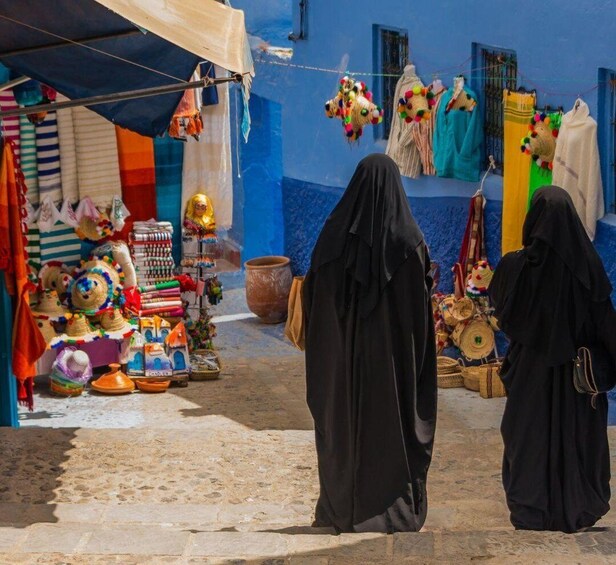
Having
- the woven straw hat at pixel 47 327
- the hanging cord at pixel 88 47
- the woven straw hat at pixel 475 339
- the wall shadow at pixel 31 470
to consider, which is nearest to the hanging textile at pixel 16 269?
the wall shadow at pixel 31 470

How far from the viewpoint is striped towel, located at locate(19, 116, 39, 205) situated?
30.9 feet

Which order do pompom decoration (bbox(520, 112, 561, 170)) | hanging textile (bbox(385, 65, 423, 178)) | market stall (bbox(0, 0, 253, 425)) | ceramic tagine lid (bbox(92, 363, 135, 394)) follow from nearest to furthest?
market stall (bbox(0, 0, 253, 425))
pompom decoration (bbox(520, 112, 561, 170))
ceramic tagine lid (bbox(92, 363, 135, 394))
hanging textile (bbox(385, 65, 423, 178))

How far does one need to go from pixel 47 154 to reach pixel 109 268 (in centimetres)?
96

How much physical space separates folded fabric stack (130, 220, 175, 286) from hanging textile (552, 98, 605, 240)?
3.31 meters

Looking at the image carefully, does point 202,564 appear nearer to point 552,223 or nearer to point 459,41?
point 552,223

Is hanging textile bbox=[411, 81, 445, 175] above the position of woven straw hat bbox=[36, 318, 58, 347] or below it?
above

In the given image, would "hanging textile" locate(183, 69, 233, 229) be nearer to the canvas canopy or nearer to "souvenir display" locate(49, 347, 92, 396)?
"souvenir display" locate(49, 347, 92, 396)

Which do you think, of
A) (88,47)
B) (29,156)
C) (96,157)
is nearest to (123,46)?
(88,47)

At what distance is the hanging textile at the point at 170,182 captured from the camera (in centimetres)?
1059

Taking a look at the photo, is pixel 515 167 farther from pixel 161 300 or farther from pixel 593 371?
pixel 593 371

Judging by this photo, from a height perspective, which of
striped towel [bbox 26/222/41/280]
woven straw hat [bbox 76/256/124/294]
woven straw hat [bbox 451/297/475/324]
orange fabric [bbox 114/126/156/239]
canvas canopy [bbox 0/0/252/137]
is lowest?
woven straw hat [bbox 451/297/475/324]

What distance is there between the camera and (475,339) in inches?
380

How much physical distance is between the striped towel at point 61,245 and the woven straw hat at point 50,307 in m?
0.28

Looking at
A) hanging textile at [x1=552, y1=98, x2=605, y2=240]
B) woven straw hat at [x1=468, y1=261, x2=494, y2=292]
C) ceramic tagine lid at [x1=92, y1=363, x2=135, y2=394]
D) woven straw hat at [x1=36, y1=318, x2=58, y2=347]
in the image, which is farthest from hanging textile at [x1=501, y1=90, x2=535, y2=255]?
woven straw hat at [x1=36, y1=318, x2=58, y2=347]
